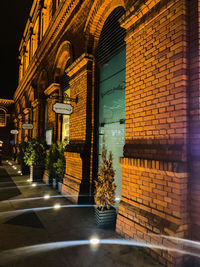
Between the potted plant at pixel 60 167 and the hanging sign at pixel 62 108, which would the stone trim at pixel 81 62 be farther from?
the potted plant at pixel 60 167

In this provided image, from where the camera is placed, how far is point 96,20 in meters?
5.61

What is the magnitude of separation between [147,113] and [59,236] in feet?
8.99

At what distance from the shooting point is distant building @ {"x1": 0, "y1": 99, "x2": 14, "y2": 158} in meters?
28.7

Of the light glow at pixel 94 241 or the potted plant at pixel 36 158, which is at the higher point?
the potted plant at pixel 36 158

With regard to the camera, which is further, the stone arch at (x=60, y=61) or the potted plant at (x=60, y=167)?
the stone arch at (x=60, y=61)

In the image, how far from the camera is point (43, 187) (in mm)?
7648

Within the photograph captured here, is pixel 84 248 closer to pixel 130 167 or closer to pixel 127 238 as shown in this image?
pixel 127 238

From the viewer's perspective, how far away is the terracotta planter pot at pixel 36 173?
29.3 ft

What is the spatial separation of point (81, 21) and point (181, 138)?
5.50m

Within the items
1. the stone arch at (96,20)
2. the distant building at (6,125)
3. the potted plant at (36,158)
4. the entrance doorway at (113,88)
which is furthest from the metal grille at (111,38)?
the distant building at (6,125)

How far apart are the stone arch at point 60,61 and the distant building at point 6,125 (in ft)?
74.9

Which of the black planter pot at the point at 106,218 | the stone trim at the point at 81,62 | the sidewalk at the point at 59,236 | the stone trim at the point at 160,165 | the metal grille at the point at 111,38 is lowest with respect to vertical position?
the sidewalk at the point at 59,236

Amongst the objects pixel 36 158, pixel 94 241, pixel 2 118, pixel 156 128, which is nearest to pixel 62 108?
pixel 156 128

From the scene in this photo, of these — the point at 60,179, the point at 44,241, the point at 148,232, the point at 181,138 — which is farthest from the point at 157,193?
the point at 60,179
